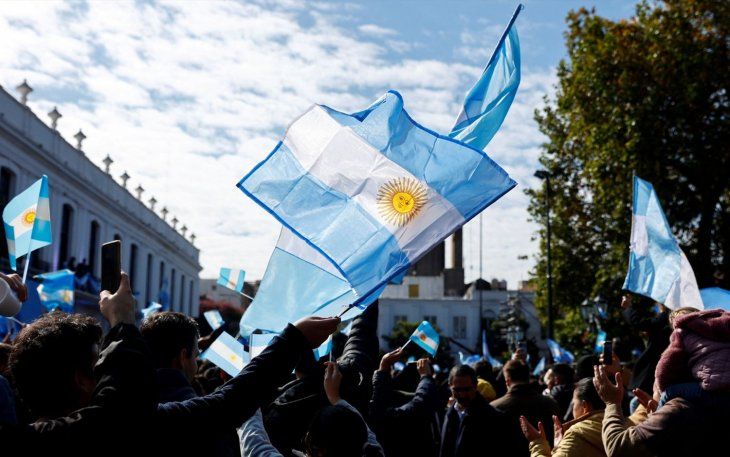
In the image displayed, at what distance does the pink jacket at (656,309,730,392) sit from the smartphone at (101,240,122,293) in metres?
2.24

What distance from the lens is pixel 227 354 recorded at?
479cm

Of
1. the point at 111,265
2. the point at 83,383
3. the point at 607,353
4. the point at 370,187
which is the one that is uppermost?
the point at 370,187

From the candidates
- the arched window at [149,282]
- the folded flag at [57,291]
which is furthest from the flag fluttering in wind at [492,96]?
the arched window at [149,282]

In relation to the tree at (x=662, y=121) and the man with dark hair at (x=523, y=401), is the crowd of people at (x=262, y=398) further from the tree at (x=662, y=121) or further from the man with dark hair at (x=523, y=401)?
the tree at (x=662, y=121)

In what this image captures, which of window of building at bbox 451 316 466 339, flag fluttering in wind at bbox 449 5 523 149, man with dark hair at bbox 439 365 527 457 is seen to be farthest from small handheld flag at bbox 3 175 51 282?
window of building at bbox 451 316 466 339

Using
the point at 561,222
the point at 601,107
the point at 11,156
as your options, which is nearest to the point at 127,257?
the point at 11,156

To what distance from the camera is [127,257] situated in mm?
45250

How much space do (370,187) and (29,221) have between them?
4.17m

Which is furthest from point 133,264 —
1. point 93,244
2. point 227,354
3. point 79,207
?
point 227,354

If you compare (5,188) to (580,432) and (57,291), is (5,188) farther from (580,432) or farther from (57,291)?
(580,432)

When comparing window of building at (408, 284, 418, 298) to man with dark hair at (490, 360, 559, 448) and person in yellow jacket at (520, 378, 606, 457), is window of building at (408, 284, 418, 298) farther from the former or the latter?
person in yellow jacket at (520, 378, 606, 457)

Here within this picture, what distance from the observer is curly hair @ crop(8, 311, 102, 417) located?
2467 millimetres

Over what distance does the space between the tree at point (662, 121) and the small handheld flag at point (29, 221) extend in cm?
1777

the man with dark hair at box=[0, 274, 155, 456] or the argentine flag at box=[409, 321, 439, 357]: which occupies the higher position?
the argentine flag at box=[409, 321, 439, 357]
